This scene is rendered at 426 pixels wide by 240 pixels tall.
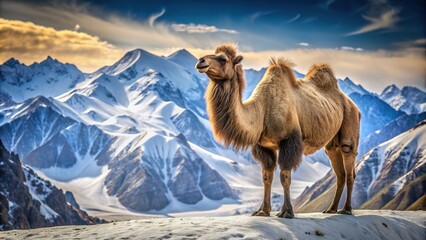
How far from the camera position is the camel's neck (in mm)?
16984

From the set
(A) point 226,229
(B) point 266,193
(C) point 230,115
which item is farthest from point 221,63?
(A) point 226,229

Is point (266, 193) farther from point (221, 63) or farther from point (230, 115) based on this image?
point (221, 63)

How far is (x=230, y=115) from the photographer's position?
55.6ft

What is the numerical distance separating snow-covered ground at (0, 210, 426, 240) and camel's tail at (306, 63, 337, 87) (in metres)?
5.12

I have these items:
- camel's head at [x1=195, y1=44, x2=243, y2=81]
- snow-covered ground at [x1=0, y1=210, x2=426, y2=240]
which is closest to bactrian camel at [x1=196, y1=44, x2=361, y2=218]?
camel's head at [x1=195, y1=44, x2=243, y2=81]

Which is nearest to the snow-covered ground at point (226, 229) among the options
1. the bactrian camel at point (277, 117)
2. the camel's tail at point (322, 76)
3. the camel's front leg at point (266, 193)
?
the camel's front leg at point (266, 193)

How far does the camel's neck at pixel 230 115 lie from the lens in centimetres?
1698

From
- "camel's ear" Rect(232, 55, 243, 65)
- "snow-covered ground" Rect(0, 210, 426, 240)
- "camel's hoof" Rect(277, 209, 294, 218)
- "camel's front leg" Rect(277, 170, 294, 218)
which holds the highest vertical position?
"camel's ear" Rect(232, 55, 243, 65)

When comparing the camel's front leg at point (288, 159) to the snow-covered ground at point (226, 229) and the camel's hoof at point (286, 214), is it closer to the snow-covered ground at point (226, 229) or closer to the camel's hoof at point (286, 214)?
the camel's hoof at point (286, 214)

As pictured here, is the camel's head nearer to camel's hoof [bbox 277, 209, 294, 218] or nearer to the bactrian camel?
the bactrian camel

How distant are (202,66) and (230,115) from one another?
6.26ft

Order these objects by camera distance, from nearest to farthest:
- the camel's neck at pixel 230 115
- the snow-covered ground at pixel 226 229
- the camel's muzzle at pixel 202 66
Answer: the snow-covered ground at pixel 226 229
the camel's muzzle at pixel 202 66
the camel's neck at pixel 230 115

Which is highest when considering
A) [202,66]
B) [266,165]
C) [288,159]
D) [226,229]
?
[202,66]

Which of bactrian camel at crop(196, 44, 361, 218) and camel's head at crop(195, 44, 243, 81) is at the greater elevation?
camel's head at crop(195, 44, 243, 81)
